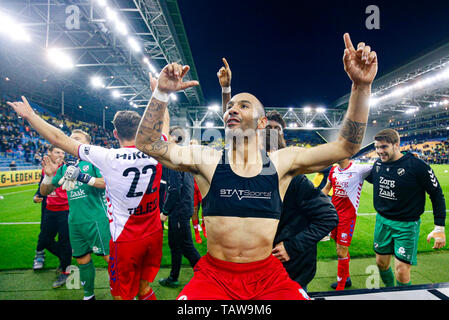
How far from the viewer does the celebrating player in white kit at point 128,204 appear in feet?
7.24

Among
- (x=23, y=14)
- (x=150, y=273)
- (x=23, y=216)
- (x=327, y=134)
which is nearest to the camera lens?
(x=150, y=273)

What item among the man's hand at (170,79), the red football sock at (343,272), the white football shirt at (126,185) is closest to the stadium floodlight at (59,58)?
the white football shirt at (126,185)

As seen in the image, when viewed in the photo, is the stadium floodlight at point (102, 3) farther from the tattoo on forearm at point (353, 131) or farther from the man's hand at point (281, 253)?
the man's hand at point (281, 253)

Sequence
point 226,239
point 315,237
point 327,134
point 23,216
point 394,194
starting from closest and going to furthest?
point 226,239 < point 315,237 < point 394,194 < point 23,216 < point 327,134

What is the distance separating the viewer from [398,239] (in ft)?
9.57

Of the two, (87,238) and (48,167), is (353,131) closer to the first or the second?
(87,238)

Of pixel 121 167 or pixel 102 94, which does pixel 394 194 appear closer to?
pixel 121 167

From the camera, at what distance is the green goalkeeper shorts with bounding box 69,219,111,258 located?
2.84m

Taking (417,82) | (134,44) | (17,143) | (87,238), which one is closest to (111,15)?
(134,44)

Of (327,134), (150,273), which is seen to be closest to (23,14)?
(150,273)

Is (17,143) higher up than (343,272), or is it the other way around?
(17,143)

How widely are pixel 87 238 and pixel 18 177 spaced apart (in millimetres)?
16259

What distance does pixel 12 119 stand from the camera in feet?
63.8
